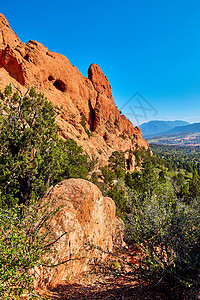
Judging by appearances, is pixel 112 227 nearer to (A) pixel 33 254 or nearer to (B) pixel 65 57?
(A) pixel 33 254

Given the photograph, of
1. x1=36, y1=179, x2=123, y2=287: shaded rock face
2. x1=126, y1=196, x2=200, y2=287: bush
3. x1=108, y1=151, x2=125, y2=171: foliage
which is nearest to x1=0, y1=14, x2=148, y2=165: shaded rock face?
x1=108, y1=151, x2=125, y2=171: foliage

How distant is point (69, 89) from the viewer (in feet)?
177

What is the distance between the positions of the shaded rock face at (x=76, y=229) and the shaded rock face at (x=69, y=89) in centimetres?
1766

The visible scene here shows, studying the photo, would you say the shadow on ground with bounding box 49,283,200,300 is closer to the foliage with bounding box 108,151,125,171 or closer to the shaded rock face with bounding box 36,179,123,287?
the shaded rock face with bounding box 36,179,123,287

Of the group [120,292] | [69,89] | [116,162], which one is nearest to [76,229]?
[120,292]

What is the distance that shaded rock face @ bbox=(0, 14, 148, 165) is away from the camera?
129 ft

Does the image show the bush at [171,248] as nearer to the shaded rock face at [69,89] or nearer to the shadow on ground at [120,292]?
the shadow on ground at [120,292]

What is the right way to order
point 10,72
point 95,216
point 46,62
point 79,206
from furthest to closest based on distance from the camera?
point 46,62, point 10,72, point 95,216, point 79,206

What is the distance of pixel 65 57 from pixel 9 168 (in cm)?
6070

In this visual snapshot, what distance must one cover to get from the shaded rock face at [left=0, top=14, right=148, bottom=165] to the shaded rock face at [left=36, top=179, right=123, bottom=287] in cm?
1766

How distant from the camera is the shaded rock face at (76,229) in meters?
6.09

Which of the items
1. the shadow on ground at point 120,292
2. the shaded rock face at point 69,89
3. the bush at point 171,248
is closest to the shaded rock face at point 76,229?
the shadow on ground at point 120,292

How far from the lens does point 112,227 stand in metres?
12.0

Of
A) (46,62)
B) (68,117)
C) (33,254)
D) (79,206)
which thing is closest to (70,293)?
(33,254)
